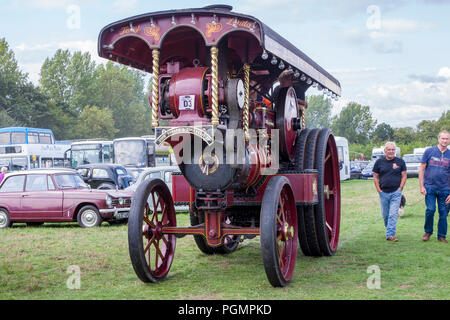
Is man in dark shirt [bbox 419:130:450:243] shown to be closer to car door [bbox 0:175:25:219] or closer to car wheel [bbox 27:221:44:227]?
car door [bbox 0:175:25:219]

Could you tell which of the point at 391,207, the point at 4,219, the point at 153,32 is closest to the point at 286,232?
the point at 153,32

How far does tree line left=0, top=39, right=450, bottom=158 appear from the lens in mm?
56531

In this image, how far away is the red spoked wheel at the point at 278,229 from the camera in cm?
543

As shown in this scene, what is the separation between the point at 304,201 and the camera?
6820 mm

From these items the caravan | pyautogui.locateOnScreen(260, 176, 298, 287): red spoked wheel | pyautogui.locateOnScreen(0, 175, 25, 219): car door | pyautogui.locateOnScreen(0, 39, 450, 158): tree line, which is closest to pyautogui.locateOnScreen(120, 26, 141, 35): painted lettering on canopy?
pyautogui.locateOnScreen(260, 176, 298, 287): red spoked wheel

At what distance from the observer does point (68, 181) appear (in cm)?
1365

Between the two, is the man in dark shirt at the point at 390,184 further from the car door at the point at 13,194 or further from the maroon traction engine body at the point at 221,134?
the car door at the point at 13,194

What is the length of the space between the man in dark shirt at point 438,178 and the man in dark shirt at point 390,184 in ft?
1.41

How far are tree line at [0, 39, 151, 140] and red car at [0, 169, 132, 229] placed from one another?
39784mm

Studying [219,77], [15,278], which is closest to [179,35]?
[219,77]

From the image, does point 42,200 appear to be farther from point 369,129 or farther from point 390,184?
point 369,129

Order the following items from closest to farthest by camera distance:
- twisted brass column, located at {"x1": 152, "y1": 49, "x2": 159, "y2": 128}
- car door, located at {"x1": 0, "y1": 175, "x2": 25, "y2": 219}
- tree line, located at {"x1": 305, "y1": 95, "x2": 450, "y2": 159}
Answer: twisted brass column, located at {"x1": 152, "y1": 49, "x2": 159, "y2": 128}
car door, located at {"x1": 0, "y1": 175, "x2": 25, "y2": 219}
tree line, located at {"x1": 305, "y1": 95, "x2": 450, "y2": 159}

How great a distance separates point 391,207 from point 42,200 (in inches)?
315

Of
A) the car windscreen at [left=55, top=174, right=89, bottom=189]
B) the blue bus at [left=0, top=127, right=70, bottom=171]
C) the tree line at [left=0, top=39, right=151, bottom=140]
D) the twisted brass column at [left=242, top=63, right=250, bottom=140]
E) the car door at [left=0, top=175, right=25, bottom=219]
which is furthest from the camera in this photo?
the tree line at [left=0, top=39, right=151, bottom=140]
